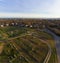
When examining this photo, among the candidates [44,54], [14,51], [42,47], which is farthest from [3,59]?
[42,47]

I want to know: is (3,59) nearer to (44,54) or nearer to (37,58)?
(37,58)

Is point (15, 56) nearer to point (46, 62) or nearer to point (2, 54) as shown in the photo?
point (2, 54)

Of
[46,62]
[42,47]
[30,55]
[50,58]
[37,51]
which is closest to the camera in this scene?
[46,62]

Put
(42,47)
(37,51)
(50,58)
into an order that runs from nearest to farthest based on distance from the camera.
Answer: (50,58) < (37,51) < (42,47)

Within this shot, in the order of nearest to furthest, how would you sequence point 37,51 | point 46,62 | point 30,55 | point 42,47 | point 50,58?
point 46,62
point 50,58
point 30,55
point 37,51
point 42,47

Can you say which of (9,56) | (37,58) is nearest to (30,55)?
(37,58)

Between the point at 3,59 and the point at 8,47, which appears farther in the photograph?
the point at 8,47

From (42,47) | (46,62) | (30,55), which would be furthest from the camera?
(42,47)

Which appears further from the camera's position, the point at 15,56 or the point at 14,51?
the point at 14,51
